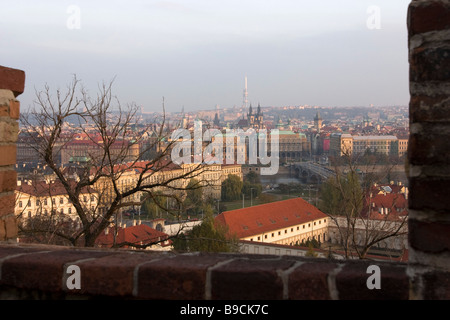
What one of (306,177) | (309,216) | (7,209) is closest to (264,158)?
(306,177)

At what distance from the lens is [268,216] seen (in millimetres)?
30953

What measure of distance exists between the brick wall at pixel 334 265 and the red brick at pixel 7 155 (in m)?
0.56

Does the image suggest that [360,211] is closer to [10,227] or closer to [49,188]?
[49,188]

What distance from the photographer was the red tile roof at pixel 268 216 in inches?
1124

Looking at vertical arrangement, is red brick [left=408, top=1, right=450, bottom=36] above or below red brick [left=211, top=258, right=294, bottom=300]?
above

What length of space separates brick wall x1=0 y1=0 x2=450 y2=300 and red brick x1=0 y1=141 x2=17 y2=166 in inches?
22.1

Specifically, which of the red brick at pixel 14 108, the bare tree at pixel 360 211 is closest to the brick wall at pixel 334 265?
the red brick at pixel 14 108

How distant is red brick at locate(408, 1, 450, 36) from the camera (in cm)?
113

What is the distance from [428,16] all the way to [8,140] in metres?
1.65

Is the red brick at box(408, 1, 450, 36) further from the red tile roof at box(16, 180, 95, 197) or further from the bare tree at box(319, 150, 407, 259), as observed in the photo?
the red tile roof at box(16, 180, 95, 197)

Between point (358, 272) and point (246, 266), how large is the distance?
286 mm

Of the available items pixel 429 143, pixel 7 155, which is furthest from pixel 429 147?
pixel 7 155

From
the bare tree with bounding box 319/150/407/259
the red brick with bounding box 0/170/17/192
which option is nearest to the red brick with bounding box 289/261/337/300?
the red brick with bounding box 0/170/17/192

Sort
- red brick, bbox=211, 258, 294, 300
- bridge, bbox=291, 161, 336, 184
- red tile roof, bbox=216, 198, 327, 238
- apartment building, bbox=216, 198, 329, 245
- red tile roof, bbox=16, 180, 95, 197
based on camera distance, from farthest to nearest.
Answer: bridge, bbox=291, 161, 336, 184
apartment building, bbox=216, 198, 329, 245
red tile roof, bbox=216, 198, 327, 238
red tile roof, bbox=16, 180, 95, 197
red brick, bbox=211, 258, 294, 300
